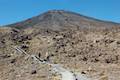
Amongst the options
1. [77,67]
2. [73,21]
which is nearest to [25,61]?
[77,67]

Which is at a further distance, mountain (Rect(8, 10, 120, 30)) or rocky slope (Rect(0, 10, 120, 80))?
mountain (Rect(8, 10, 120, 30))

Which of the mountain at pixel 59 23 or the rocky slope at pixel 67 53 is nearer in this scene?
the rocky slope at pixel 67 53

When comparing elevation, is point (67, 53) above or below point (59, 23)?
below

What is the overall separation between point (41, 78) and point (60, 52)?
83.7 ft

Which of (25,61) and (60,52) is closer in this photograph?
(25,61)

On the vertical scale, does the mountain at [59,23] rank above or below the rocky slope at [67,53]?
above

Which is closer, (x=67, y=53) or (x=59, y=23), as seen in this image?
(x=67, y=53)

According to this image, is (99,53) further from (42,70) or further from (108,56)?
(42,70)

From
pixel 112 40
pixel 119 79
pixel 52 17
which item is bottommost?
pixel 119 79

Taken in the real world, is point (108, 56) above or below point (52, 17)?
below

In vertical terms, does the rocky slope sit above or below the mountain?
below

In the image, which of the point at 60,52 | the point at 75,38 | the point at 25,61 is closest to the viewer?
the point at 25,61

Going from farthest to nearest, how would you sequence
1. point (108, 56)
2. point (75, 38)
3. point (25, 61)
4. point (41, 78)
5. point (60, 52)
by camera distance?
point (75, 38) < point (60, 52) < point (25, 61) < point (108, 56) < point (41, 78)

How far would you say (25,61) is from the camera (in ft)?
193
